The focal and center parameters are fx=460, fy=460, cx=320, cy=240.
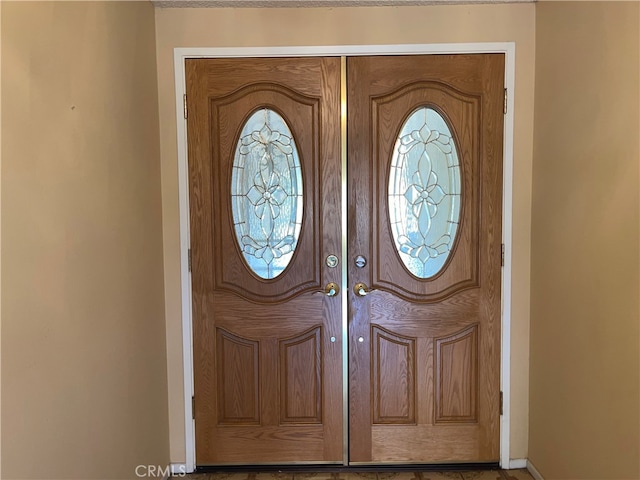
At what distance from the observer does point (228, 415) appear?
2.33 meters

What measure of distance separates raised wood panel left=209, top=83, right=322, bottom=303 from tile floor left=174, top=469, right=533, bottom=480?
0.89 meters

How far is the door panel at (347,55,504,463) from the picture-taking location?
2.19m

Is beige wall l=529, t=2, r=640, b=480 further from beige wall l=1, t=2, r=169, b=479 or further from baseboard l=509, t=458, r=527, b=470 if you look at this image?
beige wall l=1, t=2, r=169, b=479

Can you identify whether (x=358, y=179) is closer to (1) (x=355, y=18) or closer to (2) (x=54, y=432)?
(1) (x=355, y=18)

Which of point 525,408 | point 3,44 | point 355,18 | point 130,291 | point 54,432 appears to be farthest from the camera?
point 525,408

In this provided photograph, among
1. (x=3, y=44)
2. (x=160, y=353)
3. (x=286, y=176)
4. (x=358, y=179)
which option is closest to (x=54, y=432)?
(x=160, y=353)

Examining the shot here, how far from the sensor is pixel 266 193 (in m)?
2.24

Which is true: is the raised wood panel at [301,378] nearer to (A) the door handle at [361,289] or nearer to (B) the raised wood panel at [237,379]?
(B) the raised wood panel at [237,379]

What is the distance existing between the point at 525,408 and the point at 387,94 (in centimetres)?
169

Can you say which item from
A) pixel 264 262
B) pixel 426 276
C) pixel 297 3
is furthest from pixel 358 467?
pixel 297 3

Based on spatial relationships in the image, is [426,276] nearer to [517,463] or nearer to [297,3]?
[517,463]

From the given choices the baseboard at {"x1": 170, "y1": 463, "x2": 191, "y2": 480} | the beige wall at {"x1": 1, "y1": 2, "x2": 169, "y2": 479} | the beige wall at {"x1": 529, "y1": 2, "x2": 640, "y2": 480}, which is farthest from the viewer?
the baseboard at {"x1": 170, "y1": 463, "x2": 191, "y2": 480}

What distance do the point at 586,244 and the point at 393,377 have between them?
3.55 ft

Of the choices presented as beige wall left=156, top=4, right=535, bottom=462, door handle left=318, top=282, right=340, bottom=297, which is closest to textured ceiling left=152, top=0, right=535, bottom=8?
beige wall left=156, top=4, right=535, bottom=462
